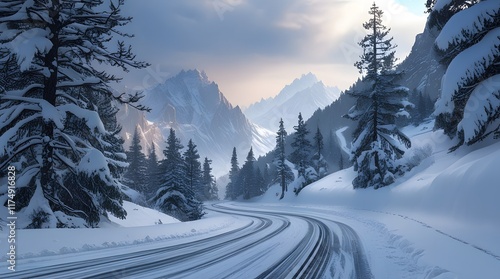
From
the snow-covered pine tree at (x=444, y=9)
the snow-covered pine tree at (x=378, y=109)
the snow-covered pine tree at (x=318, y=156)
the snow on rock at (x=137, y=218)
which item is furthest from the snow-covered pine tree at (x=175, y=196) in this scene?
the snow-covered pine tree at (x=318, y=156)

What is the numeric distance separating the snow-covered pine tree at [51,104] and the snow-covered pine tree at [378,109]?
852 inches

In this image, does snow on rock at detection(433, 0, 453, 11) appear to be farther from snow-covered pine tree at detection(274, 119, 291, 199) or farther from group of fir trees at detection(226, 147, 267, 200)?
group of fir trees at detection(226, 147, 267, 200)

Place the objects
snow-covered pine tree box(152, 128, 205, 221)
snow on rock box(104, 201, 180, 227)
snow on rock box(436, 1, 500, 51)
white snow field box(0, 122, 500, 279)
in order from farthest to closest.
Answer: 1. snow-covered pine tree box(152, 128, 205, 221)
2. snow on rock box(104, 201, 180, 227)
3. snow on rock box(436, 1, 500, 51)
4. white snow field box(0, 122, 500, 279)

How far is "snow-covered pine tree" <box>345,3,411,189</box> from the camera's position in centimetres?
2614

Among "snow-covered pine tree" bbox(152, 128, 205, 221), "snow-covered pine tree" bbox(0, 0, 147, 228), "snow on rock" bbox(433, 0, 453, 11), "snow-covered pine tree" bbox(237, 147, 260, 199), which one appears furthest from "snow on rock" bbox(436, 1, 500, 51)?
"snow-covered pine tree" bbox(237, 147, 260, 199)

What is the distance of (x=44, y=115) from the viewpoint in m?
8.59

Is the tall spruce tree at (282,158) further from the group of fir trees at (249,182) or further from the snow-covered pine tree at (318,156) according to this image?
the group of fir trees at (249,182)

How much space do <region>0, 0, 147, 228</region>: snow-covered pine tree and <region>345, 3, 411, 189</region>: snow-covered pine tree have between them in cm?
2163

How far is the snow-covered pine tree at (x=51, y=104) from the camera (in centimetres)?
863

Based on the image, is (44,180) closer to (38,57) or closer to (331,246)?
(38,57)

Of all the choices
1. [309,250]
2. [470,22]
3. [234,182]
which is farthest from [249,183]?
[309,250]

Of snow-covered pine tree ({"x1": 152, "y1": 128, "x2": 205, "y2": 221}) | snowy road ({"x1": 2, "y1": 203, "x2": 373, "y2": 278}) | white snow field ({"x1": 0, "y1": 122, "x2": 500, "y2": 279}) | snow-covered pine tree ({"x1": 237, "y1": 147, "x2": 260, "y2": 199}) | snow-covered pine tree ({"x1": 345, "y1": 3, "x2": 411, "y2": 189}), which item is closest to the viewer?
snowy road ({"x1": 2, "y1": 203, "x2": 373, "y2": 278})

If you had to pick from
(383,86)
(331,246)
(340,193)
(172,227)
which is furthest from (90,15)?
(340,193)

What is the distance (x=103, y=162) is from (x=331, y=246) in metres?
7.38
